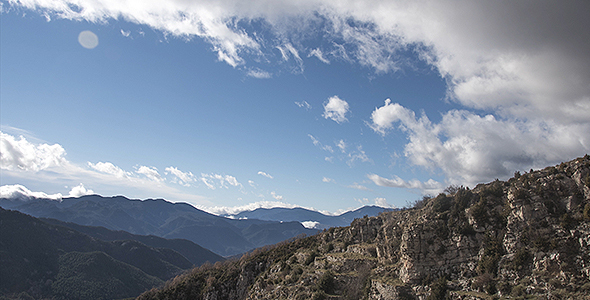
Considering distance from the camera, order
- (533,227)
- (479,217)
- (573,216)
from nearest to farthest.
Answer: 1. (573,216)
2. (533,227)
3. (479,217)

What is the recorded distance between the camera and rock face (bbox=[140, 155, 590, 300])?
94.9ft

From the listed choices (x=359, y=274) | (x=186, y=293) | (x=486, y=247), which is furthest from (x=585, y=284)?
(x=186, y=293)

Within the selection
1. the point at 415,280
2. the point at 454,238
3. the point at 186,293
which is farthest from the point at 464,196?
the point at 186,293

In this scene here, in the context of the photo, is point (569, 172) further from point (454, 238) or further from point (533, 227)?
point (454, 238)

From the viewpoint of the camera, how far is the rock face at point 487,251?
2894 centimetres

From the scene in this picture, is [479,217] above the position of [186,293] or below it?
above

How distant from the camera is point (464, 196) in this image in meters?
43.3

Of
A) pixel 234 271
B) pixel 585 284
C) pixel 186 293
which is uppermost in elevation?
pixel 585 284

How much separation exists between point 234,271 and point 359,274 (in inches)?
2422

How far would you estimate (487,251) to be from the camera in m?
34.8

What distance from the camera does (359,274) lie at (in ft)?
158

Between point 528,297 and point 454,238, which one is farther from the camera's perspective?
point 454,238

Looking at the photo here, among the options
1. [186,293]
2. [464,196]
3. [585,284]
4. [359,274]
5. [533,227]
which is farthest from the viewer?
[186,293]

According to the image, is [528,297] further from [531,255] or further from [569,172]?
[569,172]
